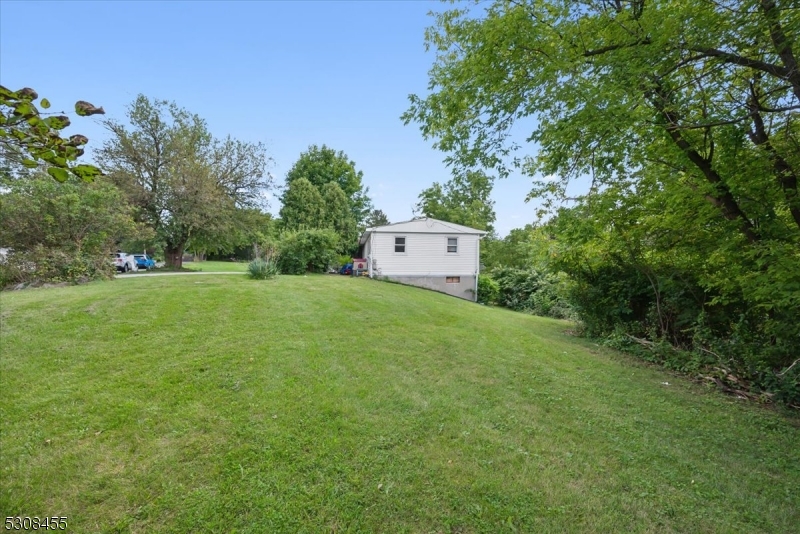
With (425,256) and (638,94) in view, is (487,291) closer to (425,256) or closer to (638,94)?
(425,256)

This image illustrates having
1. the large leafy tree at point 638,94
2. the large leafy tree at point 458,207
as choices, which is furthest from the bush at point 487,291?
the large leafy tree at point 458,207

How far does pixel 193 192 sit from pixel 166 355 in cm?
1686

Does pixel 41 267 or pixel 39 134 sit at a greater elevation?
pixel 39 134

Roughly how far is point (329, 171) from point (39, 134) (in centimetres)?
3007

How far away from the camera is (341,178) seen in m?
30.6

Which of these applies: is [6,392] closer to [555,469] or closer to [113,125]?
[555,469]

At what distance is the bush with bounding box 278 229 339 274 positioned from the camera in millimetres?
16406

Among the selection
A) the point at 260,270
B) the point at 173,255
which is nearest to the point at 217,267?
the point at 173,255

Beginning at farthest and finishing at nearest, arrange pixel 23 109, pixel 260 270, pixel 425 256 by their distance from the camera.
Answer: pixel 425 256 < pixel 260 270 < pixel 23 109

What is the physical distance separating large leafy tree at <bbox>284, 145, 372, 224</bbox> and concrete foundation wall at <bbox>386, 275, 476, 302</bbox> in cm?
1294

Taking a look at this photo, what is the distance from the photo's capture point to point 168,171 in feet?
60.7

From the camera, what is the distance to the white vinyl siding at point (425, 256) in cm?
1656

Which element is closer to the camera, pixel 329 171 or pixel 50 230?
pixel 50 230

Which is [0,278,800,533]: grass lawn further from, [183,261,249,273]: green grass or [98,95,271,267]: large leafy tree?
[183,261,249,273]: green grass
